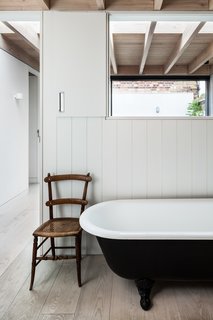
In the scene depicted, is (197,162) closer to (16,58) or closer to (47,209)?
(47,209)

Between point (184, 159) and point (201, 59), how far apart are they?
2.59m

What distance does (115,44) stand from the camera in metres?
3.80

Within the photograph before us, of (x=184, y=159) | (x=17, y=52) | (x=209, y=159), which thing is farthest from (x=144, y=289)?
(x=17, y=52)

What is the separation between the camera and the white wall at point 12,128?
4102mm

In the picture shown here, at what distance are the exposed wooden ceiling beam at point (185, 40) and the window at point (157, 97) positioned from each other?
1.11 feet

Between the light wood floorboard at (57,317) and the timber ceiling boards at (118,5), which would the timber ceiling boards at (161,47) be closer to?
the timber ceiling boards at (118,5)

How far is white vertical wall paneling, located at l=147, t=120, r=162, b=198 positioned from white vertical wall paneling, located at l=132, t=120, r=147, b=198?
0.13 feet

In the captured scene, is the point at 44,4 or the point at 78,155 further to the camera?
the point at 78,155

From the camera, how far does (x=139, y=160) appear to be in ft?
8.41

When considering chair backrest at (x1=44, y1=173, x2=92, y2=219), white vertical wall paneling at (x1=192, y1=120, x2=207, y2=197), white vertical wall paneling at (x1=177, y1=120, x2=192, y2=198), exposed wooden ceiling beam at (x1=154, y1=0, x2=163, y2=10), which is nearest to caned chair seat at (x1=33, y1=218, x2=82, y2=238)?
chair backrest at (x1=44, y1=173, x2=92, y2=219)

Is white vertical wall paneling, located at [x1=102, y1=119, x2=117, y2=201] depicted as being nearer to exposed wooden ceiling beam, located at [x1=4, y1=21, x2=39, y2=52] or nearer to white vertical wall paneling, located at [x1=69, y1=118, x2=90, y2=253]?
white vertical wall paneling, located at [x1=69, y1=118, x2=90, y2=253]

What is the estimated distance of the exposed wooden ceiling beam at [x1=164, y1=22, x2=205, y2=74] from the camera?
9.55 ft

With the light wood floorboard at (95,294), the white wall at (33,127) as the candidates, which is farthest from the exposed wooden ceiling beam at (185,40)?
the white wall at (33,127)

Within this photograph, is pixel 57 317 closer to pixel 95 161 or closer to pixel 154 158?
pixel 95 161
